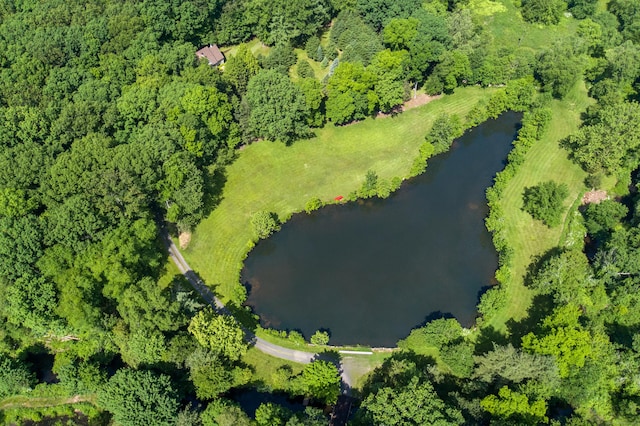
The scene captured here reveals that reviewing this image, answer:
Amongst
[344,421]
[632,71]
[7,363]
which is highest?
[632,71]

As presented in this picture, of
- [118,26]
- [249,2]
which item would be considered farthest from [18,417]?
[249,2]

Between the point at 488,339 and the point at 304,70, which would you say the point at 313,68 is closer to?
the point at 304,70

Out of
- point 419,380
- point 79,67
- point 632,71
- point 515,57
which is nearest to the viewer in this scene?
point 419,380

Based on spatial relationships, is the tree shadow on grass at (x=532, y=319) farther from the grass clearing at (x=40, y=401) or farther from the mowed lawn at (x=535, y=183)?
the grass clearing at (x=40, y=401)

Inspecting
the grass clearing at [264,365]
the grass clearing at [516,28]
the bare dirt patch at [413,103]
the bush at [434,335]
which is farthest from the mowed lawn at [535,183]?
the grass clearing at [264,365]

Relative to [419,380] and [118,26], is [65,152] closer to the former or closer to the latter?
[118,26]

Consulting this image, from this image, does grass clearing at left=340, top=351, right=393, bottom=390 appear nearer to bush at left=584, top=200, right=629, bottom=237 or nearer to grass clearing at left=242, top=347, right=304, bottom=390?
grass clearing at left=242, top=347, right=304, bottom=390
